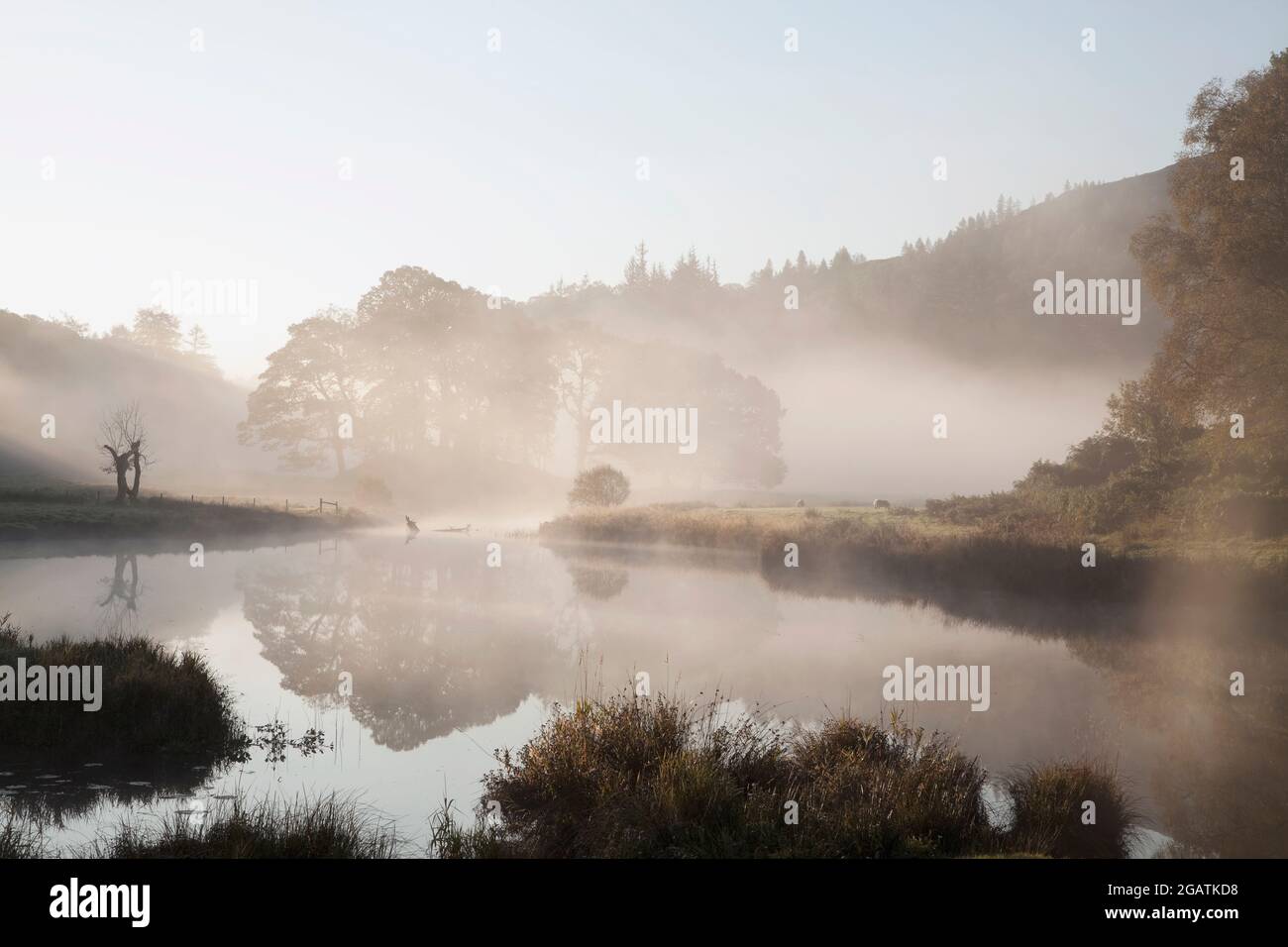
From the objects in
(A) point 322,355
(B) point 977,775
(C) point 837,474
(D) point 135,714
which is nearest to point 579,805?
(B) point 977,775

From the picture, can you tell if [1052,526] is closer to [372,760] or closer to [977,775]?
[977,775]

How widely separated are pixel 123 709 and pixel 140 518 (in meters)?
33.8

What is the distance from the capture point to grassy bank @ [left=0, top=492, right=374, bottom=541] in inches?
1473

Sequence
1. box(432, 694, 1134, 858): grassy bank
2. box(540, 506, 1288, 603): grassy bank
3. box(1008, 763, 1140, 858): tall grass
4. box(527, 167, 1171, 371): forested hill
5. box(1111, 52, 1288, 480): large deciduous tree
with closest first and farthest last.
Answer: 1. box(432, 694, 1134, 858): grassy bank
2. box(1008, 763, 1140, 858): tall grass
3. box(540, 506, 1288, 603): grassy bank
4. box(1111, 52, 1288, 480): large deciduous tree
5. box(527, 167, 1171, 371): forested hill

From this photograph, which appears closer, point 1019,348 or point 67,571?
point 67,571

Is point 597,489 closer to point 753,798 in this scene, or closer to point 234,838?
point 753,798

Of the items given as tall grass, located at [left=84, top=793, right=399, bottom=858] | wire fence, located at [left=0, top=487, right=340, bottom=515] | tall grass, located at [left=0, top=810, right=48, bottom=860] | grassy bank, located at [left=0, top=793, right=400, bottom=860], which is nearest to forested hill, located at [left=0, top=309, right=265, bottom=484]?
wire fence, located at [left=0, top=487, right=340, bottom=515]

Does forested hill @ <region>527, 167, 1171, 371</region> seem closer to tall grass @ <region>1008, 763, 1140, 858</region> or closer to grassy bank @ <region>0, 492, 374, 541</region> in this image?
grassy bank @ <region>0, 492, 374, 541</region>

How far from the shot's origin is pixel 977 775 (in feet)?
34.6

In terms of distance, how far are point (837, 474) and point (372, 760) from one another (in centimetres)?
10118

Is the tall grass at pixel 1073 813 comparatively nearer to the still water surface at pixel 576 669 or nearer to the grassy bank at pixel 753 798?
the grassy bank at pixel 753 798

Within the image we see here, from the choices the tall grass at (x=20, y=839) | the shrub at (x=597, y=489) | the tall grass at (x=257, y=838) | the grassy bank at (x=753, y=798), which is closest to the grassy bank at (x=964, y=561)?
the shrub at (x=597, y=489)

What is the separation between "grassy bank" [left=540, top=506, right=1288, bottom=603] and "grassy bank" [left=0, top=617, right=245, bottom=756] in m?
20.6
